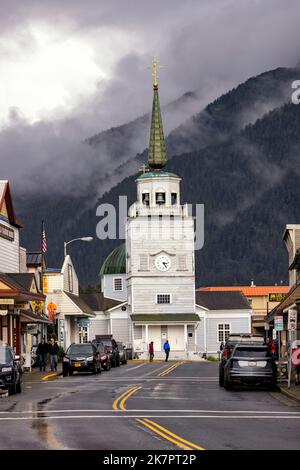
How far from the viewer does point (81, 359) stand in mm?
53844

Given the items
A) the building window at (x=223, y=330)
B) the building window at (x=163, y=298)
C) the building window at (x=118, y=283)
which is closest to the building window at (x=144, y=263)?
the building window at (x=163, y=298)

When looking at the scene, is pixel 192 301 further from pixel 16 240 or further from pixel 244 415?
pixel 244 415

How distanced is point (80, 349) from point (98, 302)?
73637 millimetres

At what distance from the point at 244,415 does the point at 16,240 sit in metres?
38.3

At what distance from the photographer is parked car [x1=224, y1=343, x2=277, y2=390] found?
124ft

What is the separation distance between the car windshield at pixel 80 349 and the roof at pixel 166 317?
187 feet

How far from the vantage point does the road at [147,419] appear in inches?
762

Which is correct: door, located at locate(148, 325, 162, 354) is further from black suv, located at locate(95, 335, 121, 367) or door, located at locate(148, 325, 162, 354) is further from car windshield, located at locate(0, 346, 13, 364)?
car windshield, located at locate(0, 346, 13, 364)

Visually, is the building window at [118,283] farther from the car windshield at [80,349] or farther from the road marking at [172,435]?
the road marking at [172,435]

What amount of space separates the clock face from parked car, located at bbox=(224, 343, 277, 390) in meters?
76.2

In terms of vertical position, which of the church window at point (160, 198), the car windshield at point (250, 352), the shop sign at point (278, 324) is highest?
the church window at point (160, 198)

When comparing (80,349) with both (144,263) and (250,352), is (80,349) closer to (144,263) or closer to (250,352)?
(250,352)

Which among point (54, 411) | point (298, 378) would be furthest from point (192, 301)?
point (54, 411)
